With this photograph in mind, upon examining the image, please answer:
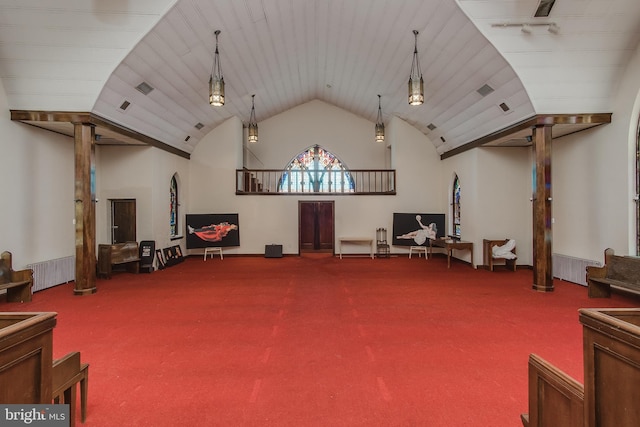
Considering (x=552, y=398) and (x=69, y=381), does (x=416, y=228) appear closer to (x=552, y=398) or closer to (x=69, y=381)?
(x=552, y=398)

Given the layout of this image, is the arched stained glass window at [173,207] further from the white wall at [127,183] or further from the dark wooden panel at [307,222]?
the dark wooden panel at [307,222]

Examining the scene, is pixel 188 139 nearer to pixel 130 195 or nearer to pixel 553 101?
pixel 130 195

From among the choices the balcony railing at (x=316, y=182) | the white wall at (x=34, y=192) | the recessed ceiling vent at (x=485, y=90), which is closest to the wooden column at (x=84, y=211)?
the white wall at (x=34, y=192)

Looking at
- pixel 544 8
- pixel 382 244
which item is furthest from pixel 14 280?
pixel 544 8

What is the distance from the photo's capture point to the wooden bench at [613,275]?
5102mm

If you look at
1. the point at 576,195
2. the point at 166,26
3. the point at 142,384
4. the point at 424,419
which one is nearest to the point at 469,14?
the point at 576,195

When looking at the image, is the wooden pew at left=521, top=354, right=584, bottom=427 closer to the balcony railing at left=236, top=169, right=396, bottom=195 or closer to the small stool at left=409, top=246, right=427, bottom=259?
the small stool at left=409, top=246, right=427, bottom=259

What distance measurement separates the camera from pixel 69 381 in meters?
2.09

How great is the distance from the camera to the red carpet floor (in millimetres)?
2471

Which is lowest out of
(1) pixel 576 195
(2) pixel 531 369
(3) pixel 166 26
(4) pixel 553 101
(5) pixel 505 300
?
(5) pixel 505 300

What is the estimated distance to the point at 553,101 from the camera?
606 cm

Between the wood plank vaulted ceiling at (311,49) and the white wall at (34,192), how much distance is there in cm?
41

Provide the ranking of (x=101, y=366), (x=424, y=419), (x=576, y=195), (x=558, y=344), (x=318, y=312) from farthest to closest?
(x=576, y=195) → (x=318, y=312) → (x=558, y=344) → (x=101, y=366) → (x=424, y=419)

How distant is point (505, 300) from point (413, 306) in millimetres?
1625
